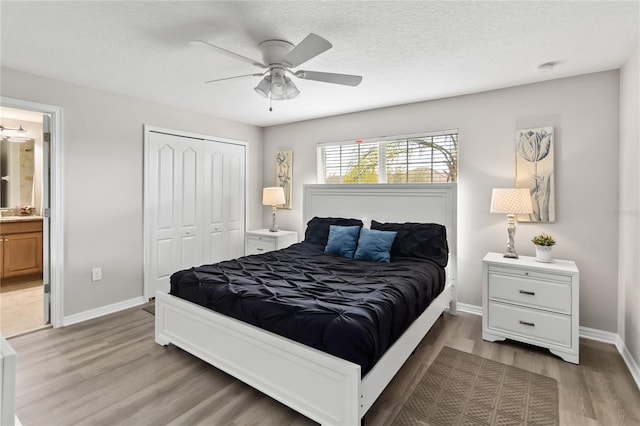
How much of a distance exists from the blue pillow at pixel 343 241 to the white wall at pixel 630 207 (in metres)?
2.27

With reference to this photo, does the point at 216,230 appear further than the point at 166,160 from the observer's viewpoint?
Yes

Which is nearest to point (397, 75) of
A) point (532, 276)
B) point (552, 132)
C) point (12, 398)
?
point (552, 132)

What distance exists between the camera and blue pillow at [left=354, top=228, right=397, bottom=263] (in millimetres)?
3251

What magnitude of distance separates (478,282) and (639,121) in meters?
1.95

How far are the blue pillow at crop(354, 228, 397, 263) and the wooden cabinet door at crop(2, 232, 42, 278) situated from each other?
468 cm

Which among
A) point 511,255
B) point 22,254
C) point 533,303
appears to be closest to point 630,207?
point 511,255

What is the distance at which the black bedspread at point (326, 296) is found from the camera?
1807 mm

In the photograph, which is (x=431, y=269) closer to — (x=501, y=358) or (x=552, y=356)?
(x=501, y=358)

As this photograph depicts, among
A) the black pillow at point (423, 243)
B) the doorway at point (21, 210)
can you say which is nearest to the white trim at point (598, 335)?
the black pillow at point (423, 243)

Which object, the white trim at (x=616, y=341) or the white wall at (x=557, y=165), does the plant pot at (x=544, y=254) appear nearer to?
the white wall at (x=557, y=165)

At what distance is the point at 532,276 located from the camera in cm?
277

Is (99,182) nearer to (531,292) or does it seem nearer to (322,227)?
(322,227)

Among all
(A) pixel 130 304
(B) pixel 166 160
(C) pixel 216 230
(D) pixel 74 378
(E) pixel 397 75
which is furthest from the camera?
(C) pixel 216 230

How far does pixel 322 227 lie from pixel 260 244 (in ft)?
4.01
